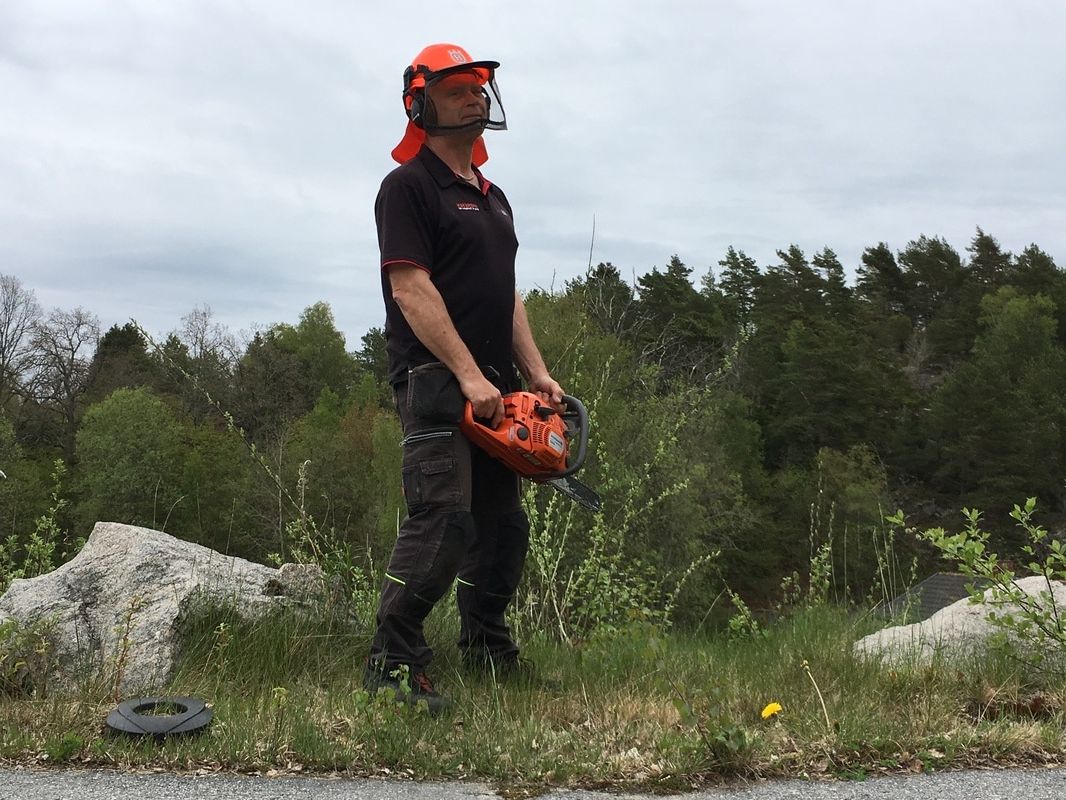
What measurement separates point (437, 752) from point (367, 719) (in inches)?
10.6

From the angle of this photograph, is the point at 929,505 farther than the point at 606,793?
Yes

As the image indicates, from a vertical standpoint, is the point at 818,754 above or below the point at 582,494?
below

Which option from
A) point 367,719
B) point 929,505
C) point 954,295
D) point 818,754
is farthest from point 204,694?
point 954,295

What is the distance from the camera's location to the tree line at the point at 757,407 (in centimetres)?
3478

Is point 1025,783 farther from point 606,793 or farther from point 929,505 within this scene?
point 929,505

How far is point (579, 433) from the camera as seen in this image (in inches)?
159

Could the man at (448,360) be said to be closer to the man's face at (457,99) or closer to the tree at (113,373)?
the man's face at (457,99)

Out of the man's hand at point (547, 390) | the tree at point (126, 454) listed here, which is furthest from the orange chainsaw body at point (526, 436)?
the tree at point (126, 454)

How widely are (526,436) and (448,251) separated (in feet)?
2.54

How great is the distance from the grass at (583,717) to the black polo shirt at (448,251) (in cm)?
125

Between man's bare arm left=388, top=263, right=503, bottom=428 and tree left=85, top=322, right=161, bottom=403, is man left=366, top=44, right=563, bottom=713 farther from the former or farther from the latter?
tree left=85, top=322, right=161, bottom=403

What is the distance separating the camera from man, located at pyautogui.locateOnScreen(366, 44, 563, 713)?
3.50 meters

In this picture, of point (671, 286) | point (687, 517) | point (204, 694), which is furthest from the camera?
point (671, 286)

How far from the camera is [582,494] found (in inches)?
157
